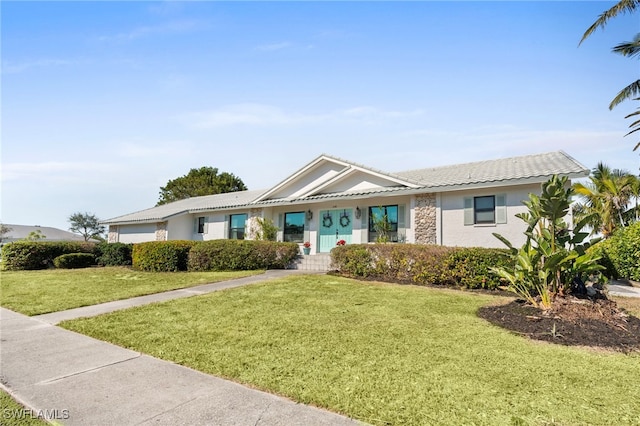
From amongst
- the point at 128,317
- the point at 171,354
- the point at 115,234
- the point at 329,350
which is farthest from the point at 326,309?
the point at 115,234

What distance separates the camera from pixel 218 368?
13.2 feet

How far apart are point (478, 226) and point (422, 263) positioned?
4.47 meters

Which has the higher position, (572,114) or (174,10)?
(174,10)

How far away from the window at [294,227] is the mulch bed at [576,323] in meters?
13.9

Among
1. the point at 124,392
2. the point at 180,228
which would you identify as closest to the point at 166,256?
the point at 180,228

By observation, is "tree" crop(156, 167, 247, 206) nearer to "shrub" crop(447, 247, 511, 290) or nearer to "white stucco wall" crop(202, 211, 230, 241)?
"white stucco wall" crop(202, 211, 230, 241)

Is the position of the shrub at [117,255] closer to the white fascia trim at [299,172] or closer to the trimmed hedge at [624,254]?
the white fascia trim at [299,172]

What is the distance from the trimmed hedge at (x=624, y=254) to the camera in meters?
12.5

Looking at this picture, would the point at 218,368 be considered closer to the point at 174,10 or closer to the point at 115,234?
the point at 174,10

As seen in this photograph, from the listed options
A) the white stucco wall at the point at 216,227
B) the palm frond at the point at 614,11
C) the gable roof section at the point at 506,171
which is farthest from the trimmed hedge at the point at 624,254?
the white stucco wall at the point at 216,227

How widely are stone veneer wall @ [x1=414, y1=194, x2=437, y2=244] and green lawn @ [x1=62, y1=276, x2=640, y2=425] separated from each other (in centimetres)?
721

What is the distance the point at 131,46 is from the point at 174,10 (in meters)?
1.90

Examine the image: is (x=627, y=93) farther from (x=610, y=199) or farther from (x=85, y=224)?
(x=85, y=224)

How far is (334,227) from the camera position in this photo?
18562 mm
